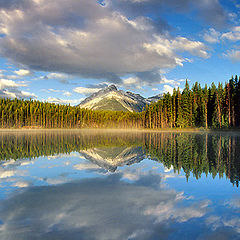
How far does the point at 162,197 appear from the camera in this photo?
20.7 feet

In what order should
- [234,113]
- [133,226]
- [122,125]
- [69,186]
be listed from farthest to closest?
[122,125] < [234,113] < [69,186] < [133,226]

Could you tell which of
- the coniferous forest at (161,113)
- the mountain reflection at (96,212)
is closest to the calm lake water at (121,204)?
the mountain reflection at (96,212)

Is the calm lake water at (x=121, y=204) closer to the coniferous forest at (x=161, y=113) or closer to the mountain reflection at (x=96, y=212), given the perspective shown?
the mountain reflection at (x=96, y=212)

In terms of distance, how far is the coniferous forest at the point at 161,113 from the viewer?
6856 centimetres

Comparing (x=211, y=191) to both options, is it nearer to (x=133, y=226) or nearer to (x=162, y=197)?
(x=162, y=197)

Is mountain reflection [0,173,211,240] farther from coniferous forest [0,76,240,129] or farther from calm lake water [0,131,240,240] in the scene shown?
coniferous forest [0,76,240,129]

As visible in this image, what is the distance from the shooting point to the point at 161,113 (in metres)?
96.9

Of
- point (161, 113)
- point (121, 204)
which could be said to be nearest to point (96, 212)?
point (121, 204)

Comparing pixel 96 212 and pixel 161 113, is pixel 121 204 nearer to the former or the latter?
pixel 96 212

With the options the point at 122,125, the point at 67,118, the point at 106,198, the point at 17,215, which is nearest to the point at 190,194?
the point at 106,198

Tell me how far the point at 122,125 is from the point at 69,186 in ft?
554

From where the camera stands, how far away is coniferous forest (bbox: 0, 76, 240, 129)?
6856 centimetres

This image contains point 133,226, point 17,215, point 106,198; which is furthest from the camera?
point 106,198

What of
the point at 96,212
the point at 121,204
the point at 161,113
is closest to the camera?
the point at 96,212
